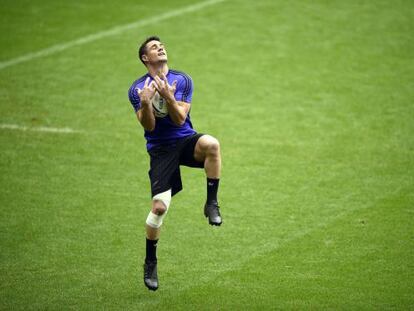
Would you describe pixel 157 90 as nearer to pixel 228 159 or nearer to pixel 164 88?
pixel 164 88

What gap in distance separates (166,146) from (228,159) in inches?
164

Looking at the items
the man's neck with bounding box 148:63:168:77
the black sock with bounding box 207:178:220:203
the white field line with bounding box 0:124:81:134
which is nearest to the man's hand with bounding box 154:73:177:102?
the man's neck with bounding box 148:63:168:77

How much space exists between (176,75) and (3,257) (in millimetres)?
3121

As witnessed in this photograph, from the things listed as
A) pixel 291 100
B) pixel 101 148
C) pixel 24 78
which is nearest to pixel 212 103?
pixel 291 100

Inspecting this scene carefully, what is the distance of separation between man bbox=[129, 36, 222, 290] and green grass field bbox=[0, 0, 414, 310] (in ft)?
3.12

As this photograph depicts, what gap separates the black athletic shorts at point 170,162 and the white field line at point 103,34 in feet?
26.3

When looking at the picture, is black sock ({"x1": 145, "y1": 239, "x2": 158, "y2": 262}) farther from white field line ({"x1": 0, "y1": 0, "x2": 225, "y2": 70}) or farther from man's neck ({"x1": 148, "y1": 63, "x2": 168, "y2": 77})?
white field line ({"x1": 0, "y1": 0, "x2": 225, "y2": 70})

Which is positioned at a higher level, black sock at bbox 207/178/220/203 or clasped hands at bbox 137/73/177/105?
clasped hands at bbox 137/73/177/105

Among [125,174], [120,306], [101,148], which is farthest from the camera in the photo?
[101,148]

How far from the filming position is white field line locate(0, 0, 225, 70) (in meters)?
16.6

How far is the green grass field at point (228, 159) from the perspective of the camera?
9.70m

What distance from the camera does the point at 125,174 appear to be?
41.9 ft

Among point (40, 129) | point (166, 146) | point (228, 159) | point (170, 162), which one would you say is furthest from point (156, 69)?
A: point (40, 129)

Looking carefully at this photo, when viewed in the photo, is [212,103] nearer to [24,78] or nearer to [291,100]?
[291,100]
